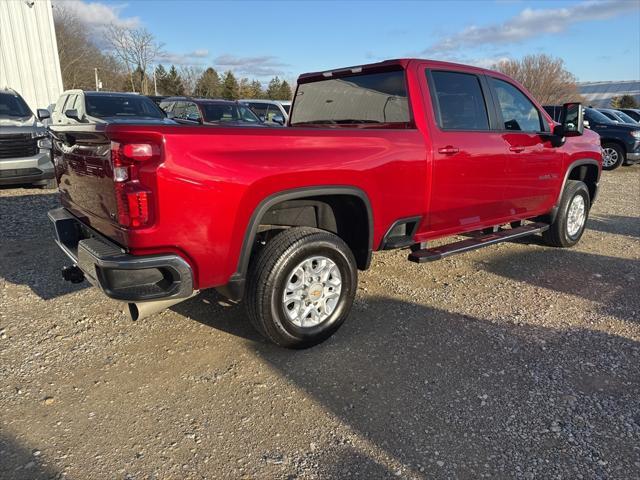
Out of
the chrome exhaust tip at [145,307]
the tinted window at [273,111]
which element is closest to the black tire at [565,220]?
the chrome exhaust tip at [145,307]

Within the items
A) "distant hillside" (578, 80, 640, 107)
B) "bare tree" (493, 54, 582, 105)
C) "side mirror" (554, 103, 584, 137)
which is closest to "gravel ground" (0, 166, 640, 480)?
"side mirror" (554, 103, 584, 137)

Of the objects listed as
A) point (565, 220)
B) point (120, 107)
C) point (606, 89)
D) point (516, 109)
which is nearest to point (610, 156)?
point (565, 220)

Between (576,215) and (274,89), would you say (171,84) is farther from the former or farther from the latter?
(576,215)

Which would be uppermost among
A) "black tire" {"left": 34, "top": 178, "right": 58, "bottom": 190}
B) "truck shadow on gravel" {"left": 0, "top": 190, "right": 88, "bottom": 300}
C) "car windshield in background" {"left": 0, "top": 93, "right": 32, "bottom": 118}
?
"car windshield in background" {"left": 0, "top": 93, "right": 32, "bottom": 118}

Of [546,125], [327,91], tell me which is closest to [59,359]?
[327,91]

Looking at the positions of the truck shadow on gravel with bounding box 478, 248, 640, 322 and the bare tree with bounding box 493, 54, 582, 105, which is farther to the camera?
the bare tree with bounding box 493, 54, 582, 105

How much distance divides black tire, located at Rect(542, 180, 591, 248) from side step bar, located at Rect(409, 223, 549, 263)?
0.26 meters

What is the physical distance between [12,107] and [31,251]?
16.3ft

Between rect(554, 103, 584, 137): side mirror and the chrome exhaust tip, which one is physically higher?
rect(554, 103, 584, 137): side mirror

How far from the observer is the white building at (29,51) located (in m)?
14.2

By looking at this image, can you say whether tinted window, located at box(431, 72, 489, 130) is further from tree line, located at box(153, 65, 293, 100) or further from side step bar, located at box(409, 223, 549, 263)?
tree line, located at box(153, 65, 293, 100)

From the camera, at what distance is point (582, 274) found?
500 centimetres

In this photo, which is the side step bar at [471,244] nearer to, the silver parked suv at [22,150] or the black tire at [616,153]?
the silver parked suv at [22,150]

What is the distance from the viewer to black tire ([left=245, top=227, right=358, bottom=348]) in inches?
118
